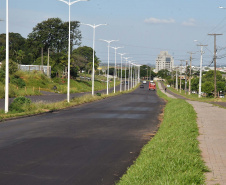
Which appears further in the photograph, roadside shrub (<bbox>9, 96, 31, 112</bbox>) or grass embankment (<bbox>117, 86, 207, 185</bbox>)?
roadside shrub (<bbox>9, 96, 31, 112</bbox>)

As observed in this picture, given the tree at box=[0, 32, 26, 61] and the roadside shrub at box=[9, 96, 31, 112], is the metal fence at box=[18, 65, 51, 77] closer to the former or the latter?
the tree at box=[0, 32, 26, 61]

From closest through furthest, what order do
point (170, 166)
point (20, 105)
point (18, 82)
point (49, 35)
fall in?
point (170, 166) < point (20, 105) < point (18, 82) < point (49, 35)

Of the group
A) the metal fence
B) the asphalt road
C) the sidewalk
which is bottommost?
the asphalt road

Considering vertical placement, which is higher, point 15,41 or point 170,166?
point 15,41

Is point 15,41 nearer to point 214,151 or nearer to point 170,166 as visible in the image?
point 214,151

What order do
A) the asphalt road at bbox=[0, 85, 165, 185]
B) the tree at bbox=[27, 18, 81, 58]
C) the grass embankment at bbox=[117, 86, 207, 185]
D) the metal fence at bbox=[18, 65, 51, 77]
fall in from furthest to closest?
the tree at bbox=[27, 18, 81, 58] → the metal fence at bbox=[18, 65, 51, 77] → the asphalt road at bbox=[0, 85, 165, 185] → the grass embankment at bbox=[117, 86, 207, 185]

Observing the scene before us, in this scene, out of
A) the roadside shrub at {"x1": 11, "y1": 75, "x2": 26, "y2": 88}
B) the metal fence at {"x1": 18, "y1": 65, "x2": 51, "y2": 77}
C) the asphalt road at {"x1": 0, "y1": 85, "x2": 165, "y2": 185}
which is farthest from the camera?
the metal fence at {"x1": 18, "y1": 65, "x2": 51, "y2": 77}

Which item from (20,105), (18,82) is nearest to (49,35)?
(18,82)

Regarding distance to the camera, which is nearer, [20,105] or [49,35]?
[20,105]

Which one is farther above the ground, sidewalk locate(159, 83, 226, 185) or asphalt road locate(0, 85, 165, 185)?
sidewalk locate(159, 83, 226, 185)

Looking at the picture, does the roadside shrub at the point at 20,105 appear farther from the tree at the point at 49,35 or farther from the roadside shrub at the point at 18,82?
the tree at the point at 49,35

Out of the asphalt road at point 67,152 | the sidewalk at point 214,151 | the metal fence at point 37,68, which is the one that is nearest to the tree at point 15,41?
the metal fence at point 37,68

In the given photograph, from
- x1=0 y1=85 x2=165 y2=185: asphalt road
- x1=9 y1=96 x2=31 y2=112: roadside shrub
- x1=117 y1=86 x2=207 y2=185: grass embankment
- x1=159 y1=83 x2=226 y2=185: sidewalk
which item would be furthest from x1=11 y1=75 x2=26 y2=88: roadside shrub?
x1=117 y1=86 x2=207 y2=185: grass embankment

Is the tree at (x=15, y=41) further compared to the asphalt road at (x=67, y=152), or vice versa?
the tree at (x=15, y=41)
